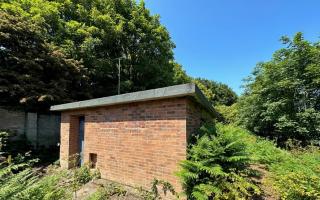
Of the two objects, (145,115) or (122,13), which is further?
(122,13)

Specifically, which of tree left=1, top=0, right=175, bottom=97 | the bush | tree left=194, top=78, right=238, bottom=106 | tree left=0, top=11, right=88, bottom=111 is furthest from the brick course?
tree left=194, top=78, right=238, bottom=106

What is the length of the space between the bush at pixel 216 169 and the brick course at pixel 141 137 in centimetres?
38

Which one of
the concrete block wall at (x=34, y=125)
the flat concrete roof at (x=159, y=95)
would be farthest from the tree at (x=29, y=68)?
the flat concrete roof at (x=159, y=95)

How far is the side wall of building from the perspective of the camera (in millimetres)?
4629

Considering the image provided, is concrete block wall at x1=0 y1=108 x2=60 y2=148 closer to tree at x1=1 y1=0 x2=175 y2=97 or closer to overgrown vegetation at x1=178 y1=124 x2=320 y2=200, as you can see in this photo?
tree at x1=1 y1=0 x2=175 y2=97

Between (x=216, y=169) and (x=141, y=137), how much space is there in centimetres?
213

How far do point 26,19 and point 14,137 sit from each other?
21.3 feet

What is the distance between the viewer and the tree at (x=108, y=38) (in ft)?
45.6

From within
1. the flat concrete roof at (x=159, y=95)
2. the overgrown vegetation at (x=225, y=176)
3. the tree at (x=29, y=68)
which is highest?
the tree at (x=29, y=68)

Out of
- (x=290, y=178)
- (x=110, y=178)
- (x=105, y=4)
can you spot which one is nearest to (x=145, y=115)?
(x=110, y=178)

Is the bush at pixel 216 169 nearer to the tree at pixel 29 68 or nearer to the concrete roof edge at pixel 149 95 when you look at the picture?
the concrete roof edge at pixel 149 95

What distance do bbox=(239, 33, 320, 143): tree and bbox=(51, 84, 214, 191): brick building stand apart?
8.40 meters

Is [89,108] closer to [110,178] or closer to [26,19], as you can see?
[110,178]

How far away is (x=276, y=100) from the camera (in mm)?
12906
